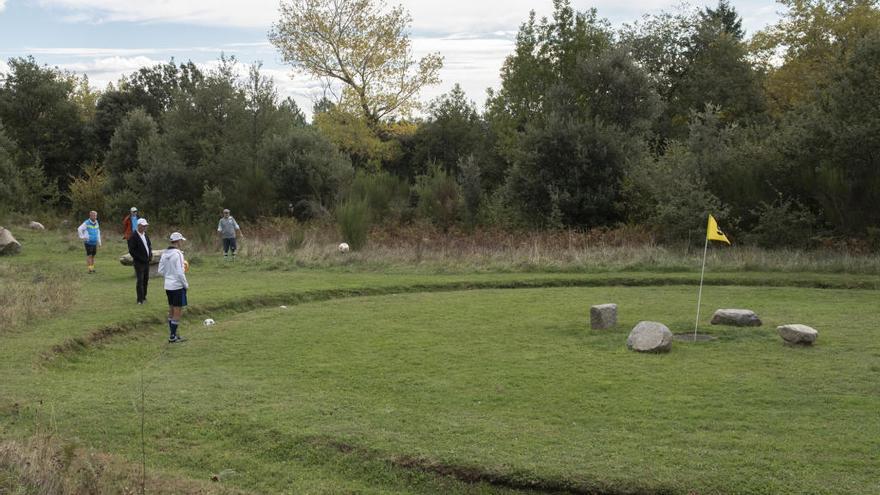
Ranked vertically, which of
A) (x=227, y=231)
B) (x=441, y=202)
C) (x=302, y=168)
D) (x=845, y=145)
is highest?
(x=845, y=145)

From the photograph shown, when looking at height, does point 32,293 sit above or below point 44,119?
below

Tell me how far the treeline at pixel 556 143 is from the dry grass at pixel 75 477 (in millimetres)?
19273

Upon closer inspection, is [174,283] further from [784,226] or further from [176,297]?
[784,226]

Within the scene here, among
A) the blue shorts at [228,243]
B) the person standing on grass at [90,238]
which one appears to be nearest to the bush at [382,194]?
the blue shorts at [228,243]

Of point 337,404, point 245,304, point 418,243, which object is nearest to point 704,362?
point 337,404

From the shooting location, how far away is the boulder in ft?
43.9

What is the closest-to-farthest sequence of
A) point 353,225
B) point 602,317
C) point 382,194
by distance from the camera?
point 602,317, point 353,225, point 382,194

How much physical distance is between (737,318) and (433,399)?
6765 millimetres

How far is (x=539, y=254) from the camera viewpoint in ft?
78.0

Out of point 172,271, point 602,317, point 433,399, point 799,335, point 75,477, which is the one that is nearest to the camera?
point 75,477

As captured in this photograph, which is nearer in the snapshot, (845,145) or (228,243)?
(845,145)

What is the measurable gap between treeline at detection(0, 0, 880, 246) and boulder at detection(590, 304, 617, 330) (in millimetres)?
13400

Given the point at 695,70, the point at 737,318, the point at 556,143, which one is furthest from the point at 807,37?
the point at 737,318

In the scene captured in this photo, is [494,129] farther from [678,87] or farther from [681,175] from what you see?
[681,175]
